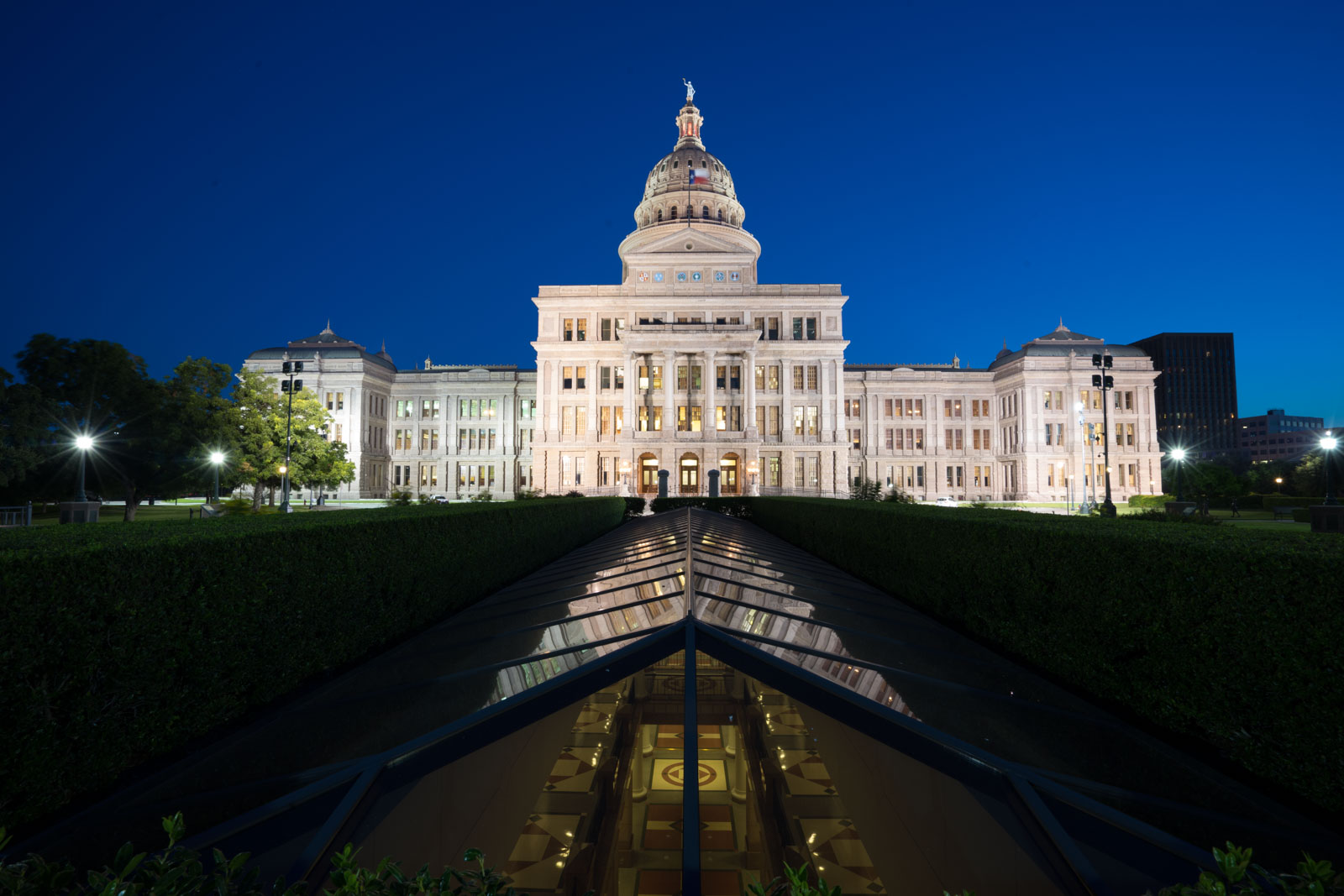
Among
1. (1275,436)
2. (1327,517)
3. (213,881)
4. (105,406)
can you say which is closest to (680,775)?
(213,881)

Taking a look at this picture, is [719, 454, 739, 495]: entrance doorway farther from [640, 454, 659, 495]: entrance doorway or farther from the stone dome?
the stone dome

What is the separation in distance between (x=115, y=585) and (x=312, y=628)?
8.06ft

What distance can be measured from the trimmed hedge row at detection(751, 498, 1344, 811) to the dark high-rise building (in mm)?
176566

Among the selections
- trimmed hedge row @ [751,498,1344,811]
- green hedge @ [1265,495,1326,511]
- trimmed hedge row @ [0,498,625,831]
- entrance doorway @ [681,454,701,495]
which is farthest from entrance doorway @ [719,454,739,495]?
trimmed hedge row @ [0,498,625,831]

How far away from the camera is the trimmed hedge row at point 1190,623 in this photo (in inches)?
158

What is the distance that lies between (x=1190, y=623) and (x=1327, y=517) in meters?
16.0

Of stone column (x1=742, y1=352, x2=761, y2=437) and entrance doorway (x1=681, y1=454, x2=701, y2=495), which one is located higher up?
stone column (x1=742, y1=352, x2=761, y2=437)

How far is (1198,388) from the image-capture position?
14750cm

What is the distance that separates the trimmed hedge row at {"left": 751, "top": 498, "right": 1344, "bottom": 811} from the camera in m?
4.02

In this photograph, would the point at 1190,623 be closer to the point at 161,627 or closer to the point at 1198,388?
the point at 161,627

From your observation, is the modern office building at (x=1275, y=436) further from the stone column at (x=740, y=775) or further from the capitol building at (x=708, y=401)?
the stone column at (x=740, y=775)

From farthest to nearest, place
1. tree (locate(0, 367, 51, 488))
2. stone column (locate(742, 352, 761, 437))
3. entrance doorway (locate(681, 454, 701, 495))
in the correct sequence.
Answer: entrance doorway (locate(681, 454, 701, 495)) → stone column (locate(742, 352, 761, 437)) → tree (locate(0, 367, 51, 488))

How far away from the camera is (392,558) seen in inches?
315

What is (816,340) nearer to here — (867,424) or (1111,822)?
(867,424)
